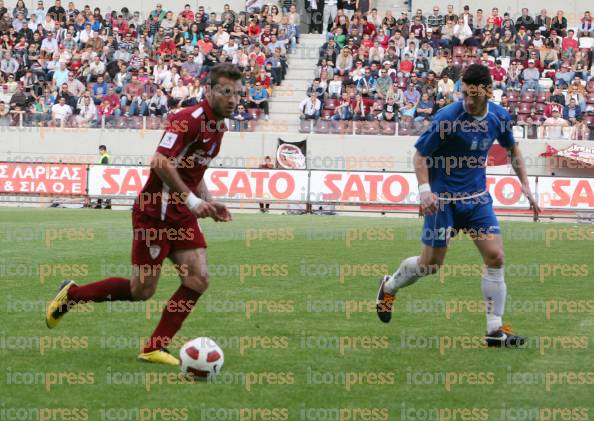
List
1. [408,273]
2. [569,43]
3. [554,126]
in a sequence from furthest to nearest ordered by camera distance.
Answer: [569,43] → [554,126] → [408,273]

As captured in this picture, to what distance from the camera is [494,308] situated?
9.65 metres

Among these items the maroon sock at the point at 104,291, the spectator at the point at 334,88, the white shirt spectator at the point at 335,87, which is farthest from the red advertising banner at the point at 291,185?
the maroon sock at the point at 104,291

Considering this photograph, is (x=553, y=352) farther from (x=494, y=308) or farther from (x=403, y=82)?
(x=403, y=82)

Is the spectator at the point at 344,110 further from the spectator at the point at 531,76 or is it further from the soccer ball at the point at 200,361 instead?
the soccer ball at the point at 200,361

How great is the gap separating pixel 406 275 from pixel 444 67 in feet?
89.1

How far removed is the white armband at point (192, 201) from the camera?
791 centimetres

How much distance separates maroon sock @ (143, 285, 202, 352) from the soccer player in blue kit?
2230mm

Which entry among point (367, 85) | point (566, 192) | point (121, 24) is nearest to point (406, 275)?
point (566, 192)

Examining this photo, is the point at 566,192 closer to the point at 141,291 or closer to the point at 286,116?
the point at 286,116

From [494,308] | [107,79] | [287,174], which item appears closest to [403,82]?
[287,174]

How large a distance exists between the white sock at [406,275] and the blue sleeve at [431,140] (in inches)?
43.1

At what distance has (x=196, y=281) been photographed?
8.42m

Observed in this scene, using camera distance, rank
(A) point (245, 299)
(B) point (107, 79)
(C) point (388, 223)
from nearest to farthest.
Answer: (A) point (245, 299)
(C) point (388, 223)
(B) point (107, 79)

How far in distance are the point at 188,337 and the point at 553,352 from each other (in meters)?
3.09
